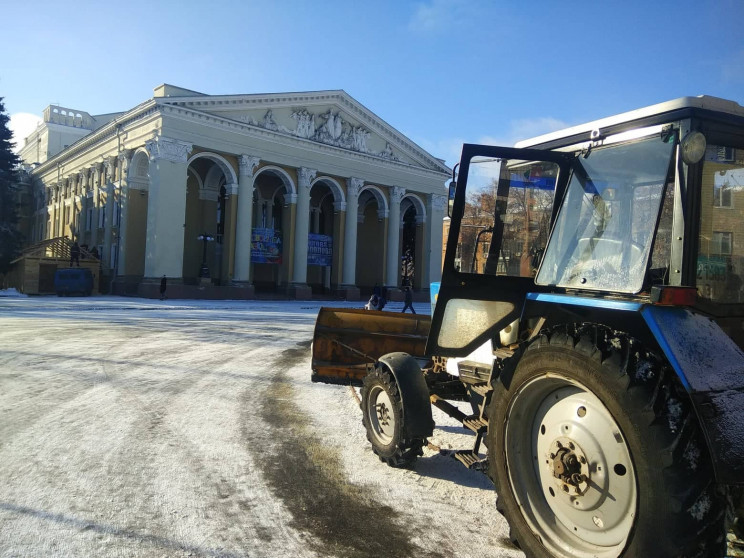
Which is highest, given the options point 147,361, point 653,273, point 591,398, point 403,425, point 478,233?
point 478,233

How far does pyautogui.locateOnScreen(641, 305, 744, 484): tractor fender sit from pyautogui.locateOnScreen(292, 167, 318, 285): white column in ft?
124

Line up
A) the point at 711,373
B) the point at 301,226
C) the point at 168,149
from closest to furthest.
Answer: the point at 711,373 → the point at 168,149 → the point at 301,226

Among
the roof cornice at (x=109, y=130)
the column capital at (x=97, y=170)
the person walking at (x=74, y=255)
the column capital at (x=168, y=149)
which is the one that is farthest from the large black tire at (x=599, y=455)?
the column capital at (x=97, y=170)

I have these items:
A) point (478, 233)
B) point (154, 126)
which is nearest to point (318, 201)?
point (154, 126)

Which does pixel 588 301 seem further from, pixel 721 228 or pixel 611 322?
pixel 721 228

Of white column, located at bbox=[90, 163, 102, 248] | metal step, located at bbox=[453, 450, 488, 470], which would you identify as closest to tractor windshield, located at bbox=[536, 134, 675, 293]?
metal step, located at bbox=[453, 450, 488, 470]

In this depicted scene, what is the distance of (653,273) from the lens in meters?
2.70

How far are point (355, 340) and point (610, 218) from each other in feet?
12.9

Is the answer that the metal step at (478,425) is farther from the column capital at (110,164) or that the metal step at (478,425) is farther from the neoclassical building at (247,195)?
the column capital at (110,164)

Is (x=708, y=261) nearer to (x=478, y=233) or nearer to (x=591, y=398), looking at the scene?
(x=591, y=398)

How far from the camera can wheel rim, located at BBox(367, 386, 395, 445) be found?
15.2ft

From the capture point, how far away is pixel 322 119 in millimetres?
41250

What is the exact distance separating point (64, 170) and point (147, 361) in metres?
47.1

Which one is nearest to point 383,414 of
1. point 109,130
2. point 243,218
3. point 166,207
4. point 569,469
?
point 569,469
